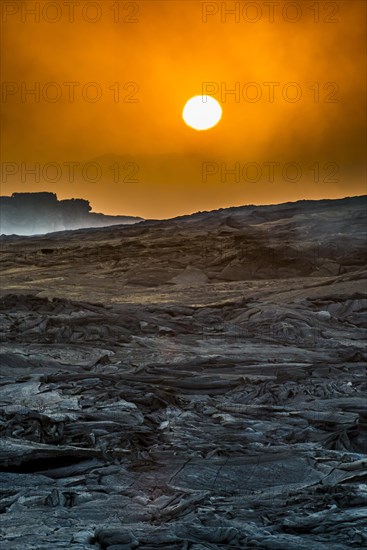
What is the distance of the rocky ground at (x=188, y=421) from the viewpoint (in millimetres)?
5129

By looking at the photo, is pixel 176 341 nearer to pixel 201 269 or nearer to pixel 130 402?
pixel 130 402

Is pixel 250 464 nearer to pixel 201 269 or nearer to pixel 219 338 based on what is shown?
pixel 219 338

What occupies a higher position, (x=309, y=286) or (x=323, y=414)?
(x=309, y=286)

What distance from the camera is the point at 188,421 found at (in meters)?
8.39

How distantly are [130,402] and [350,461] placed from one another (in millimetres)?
3282

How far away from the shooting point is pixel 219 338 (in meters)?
14.7

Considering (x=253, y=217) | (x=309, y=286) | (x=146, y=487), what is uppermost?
(x=253, y=217)

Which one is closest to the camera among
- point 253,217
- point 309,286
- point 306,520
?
point 306,520

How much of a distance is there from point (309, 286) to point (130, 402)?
44.3ft

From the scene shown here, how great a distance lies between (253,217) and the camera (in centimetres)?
4988

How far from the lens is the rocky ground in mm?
5129

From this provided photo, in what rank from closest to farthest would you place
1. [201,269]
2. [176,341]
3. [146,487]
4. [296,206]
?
[146,487], [176,341], [201,269], [296,206]

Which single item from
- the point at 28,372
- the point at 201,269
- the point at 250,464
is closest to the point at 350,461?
the point at 250,464

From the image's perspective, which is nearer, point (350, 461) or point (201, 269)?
point (350, 461)
